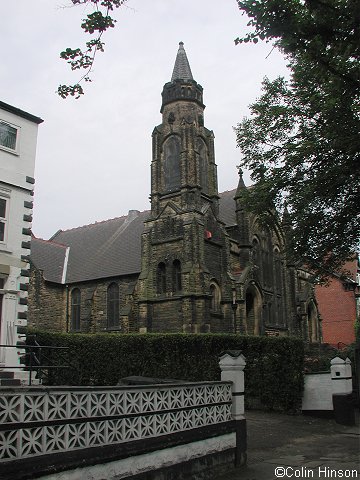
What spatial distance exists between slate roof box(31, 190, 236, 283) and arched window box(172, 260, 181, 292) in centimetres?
390

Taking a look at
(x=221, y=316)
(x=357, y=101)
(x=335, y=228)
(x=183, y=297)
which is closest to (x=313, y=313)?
(x=221, y=316)

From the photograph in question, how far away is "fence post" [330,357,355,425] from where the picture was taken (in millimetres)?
14867

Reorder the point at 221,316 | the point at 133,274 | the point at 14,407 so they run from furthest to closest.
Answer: the point at 133,274
the point at 221,316
the point at 14,407

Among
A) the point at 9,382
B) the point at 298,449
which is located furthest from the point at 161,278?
the point at 298,449

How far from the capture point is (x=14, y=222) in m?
16.2

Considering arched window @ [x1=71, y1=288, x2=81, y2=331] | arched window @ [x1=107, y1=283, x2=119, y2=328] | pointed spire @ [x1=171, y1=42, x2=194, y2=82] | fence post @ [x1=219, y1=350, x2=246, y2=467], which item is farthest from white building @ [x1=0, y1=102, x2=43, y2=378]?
arched window @ [x1=71, y1=288, x2=81, y2=331]

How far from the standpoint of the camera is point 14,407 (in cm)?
544

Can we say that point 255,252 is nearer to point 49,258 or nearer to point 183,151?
point 183,151

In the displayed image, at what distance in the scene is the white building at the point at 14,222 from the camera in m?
15.6

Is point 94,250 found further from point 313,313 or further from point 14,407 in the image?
point 14,407

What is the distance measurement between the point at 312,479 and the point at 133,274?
26.3 meters

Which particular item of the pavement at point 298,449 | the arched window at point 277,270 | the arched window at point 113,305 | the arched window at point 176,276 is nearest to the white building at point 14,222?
the pavement at point 298,449

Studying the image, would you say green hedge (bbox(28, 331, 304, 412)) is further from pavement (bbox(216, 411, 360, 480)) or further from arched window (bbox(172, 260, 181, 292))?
arched window (bbox(172, 260, 181, 292))

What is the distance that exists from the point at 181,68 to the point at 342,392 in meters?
26.4
